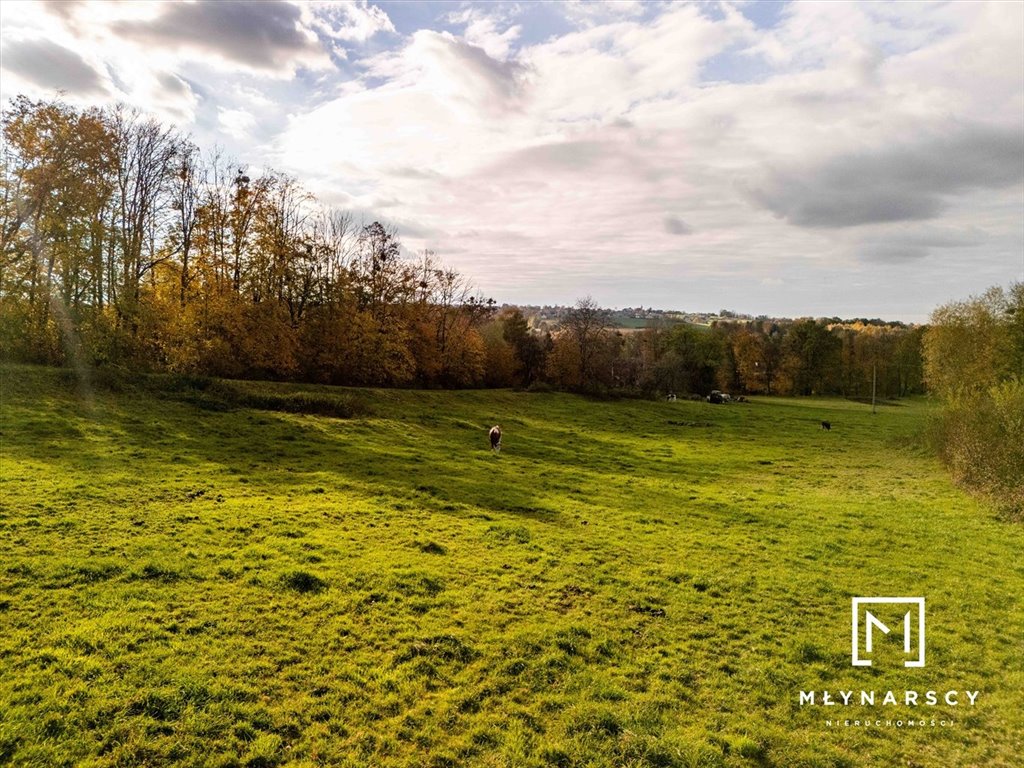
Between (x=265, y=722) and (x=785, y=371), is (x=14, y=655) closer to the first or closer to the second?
(x=265, y=722)

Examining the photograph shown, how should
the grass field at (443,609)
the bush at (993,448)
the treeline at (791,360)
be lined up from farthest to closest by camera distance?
the treeline at (791,360) → the bush at (993,448) → the grass field at (443,609)

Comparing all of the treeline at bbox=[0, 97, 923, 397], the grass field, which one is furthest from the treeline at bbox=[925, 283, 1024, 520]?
the treeline at bbox=[0, 97, 923, 397]

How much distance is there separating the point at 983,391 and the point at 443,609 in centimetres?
4299

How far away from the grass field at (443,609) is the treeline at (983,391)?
8.57 ft

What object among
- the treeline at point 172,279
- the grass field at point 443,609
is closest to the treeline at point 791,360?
the treeline at point 172,279

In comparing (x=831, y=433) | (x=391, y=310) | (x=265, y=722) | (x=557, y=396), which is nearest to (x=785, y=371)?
(x=831, y=433)

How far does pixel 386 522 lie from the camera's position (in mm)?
15641

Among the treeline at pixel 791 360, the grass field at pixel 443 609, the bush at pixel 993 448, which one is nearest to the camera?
the grass field at pixel 443 609

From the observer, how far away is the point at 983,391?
122 feet

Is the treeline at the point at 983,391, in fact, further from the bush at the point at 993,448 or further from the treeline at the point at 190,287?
the treeline at the point at 190,287

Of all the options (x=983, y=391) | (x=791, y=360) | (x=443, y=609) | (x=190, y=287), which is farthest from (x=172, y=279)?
(x=791, y=360)

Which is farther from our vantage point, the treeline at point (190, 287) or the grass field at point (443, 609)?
the treeline at point (190, 287)

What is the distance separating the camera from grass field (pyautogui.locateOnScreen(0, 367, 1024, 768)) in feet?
23.2

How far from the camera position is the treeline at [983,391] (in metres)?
23.9
